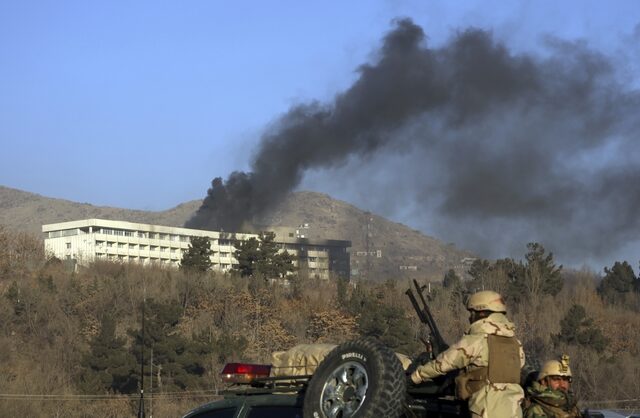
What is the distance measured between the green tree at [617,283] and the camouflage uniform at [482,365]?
3113 inches

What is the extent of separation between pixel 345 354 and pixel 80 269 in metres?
82.4

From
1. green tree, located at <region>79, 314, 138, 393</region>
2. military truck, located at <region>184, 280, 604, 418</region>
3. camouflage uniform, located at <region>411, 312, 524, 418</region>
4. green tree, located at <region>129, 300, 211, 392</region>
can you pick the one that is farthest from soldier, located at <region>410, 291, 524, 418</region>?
green tree, located at <region>79, 314, 138, 393</region>

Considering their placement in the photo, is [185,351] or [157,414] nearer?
[157,414]

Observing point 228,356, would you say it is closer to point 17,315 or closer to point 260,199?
point 17,315

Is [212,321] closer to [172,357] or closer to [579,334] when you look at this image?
[172,357]

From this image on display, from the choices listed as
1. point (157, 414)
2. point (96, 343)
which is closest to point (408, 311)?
point (96, 343)

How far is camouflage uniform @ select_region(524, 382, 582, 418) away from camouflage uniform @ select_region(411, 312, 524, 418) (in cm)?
30

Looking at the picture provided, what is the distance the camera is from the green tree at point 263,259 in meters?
82.8

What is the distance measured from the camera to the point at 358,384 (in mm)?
6270

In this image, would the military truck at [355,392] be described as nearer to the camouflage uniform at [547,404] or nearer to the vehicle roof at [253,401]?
the vehicle roof at [253,401]

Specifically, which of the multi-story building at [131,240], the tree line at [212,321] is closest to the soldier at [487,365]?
the tree line at [212,321]

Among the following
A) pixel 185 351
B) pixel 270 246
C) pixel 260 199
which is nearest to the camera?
pixel 185 351

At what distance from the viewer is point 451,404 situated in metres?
6.41

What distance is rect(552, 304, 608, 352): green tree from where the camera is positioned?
176 ft
